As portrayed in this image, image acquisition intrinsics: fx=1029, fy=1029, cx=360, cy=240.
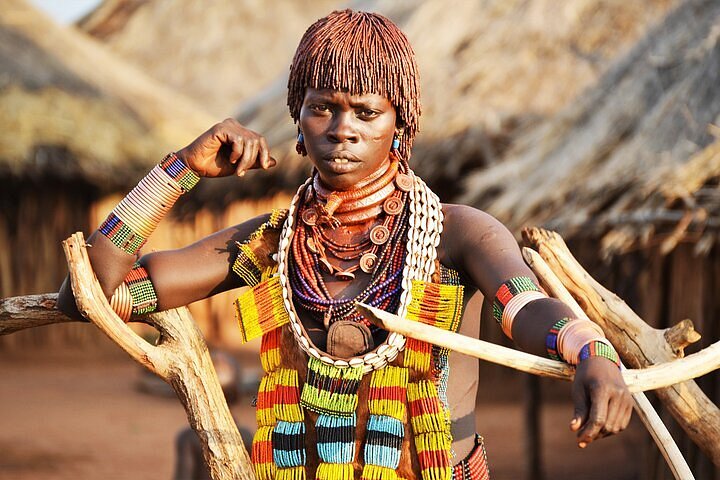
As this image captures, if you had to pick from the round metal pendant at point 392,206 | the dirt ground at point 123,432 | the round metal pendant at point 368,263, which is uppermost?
the dirt ground at point 123,432

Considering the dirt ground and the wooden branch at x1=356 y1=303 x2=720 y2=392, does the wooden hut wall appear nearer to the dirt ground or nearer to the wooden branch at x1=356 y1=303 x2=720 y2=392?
the dirt ground

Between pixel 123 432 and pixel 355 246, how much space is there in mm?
8721

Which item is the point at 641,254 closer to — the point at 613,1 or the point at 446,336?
the point at 613,1

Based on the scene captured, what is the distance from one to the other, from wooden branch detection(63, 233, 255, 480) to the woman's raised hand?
0.43m

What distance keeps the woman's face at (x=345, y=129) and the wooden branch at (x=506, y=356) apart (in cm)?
52

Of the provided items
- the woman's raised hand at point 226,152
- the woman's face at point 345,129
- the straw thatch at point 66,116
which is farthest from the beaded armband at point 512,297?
the straw thatch at point 66,116

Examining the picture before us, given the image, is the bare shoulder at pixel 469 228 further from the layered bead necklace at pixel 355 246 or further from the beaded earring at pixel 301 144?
the beaded earring at pixel 301 144

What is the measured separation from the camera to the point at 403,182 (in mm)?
2424

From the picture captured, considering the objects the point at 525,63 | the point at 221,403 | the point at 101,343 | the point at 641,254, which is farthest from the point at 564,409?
the point at 221,403

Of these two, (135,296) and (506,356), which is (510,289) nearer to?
(506,356)

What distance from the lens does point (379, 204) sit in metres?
2.41

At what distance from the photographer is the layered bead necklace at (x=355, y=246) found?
2338 millimetres

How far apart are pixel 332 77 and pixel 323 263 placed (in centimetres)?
44

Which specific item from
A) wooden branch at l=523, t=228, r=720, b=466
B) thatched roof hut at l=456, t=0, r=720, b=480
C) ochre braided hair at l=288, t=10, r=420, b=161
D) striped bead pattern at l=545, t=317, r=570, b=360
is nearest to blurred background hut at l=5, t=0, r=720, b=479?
thatched roof hut at l=456, t=0, r=720, b=480
